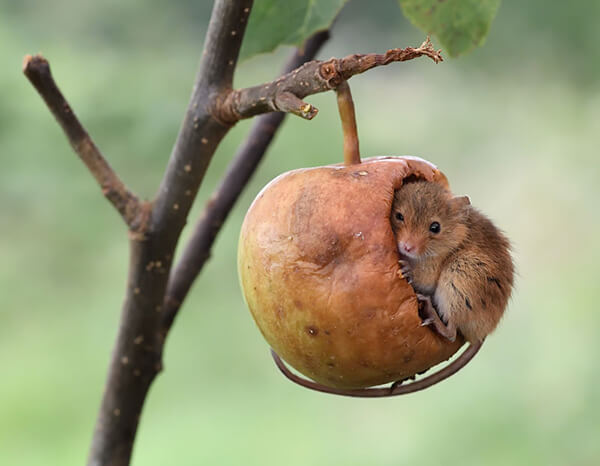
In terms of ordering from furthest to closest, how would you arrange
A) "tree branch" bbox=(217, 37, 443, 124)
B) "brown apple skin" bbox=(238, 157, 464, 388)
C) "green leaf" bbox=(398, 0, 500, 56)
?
"green leaf" bbox=(398, 0, 500, 56)
"brown apple skin" bbox=(238, 157, 464, 388)
"tree branch" bbox=(217, 37, 443, 124)

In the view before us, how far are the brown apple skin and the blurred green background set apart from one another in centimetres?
291

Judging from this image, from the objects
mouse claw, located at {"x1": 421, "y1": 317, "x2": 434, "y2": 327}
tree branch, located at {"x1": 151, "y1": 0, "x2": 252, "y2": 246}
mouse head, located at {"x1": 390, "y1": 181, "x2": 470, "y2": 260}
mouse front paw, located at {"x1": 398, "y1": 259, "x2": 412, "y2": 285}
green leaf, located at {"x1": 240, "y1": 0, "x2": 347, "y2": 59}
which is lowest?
mouse claw, located at {"x1": 421, "y1": 317, "x2": 434, "y2": 327}

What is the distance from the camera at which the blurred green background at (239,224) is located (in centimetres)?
382

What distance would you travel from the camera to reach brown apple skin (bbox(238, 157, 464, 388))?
0.85 m

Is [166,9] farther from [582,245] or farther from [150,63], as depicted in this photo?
[582,245]

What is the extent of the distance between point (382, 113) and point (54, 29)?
2.67 meters

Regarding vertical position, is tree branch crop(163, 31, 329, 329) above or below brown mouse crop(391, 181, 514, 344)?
above

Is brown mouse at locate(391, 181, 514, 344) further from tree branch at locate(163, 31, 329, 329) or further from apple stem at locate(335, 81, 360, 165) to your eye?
tree branch at locate(163, 31, 329, 329)

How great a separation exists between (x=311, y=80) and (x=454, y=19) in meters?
0.52

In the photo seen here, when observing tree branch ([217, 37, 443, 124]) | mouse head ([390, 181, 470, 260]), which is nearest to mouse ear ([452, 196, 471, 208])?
mouse head ([390, 181, 470, 260])

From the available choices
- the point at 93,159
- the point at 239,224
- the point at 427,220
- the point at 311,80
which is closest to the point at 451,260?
the point at 427,220

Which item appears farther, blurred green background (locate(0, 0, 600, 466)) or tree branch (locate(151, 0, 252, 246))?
blurred green background (locate(0, 0, 600, 466))

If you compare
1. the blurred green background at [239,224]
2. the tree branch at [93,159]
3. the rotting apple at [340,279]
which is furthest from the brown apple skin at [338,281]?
the blurred green background at [239,224]

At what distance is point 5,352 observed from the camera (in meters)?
4.45
